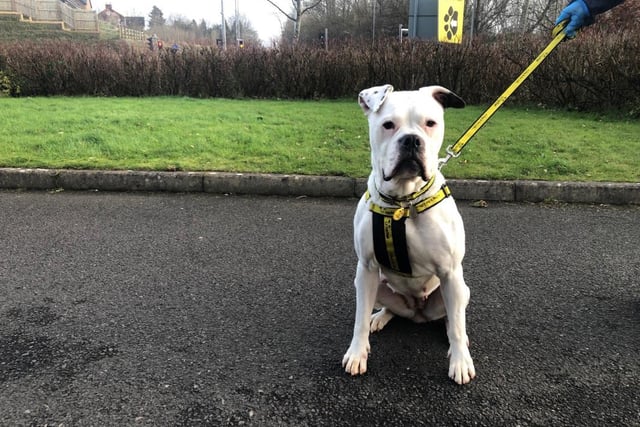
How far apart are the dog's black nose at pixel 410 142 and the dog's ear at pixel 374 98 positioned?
0.24 meters

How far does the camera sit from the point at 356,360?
8.09ft

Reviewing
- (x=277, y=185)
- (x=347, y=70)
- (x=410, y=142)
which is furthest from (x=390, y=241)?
(x=347, y=70)

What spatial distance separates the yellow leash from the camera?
2.87m

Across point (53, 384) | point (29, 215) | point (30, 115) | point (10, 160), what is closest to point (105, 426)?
point (53, 384)

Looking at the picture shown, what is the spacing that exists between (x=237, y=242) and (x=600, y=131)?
267 inches

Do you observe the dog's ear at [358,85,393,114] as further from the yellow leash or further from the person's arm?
the person's arm

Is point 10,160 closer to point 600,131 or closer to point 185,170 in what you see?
point 185,170

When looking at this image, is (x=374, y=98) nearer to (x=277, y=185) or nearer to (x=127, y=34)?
(x=277, y=185)

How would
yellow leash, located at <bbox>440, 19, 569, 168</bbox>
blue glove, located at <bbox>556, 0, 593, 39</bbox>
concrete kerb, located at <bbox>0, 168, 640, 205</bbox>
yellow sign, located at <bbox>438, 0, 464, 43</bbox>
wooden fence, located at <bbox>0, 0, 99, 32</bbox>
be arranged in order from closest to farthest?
yellow leash, located at <bbox>440, 19, 569, 168</bbox> < blue glove, located at <bbox>556, 0, 593, 39</bbox> < concrete kerb, located at <bbox>0, 168, 640, 205</bbox> < yellow sign, located at <bbox>438, 0, 464, 43</bbox> < wooden fence, located at <bbox>0, 0, 99, 32</bbox>

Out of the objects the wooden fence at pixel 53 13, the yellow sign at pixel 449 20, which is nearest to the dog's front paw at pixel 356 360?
the yellow sign at pixel 449 20

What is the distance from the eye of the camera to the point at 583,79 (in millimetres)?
10023

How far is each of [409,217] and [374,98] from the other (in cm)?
60

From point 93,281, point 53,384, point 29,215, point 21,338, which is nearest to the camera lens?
point 53,384

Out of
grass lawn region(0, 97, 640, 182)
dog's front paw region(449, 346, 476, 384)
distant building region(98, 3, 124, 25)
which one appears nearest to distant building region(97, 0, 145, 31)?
distant building region(98, 3, 124, 25)
